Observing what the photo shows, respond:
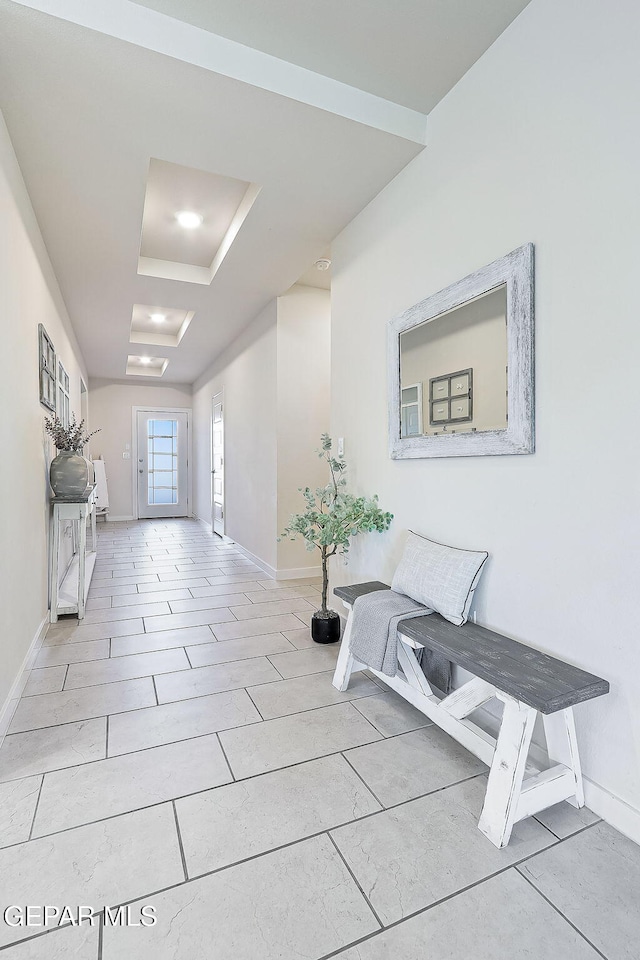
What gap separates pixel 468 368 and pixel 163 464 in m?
7.80

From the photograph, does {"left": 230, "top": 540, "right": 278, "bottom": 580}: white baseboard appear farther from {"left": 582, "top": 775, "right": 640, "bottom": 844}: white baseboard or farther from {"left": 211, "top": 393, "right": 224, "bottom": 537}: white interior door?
{"left": 582, "top": 775, "right": 640, "bottom": 844}: white baseboard

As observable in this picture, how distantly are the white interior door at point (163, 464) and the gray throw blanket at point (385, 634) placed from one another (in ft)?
24.2

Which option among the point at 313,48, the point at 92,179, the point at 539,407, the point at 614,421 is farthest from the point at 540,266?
the point at 92,179

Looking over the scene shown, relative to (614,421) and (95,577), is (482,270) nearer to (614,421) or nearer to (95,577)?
(614,421)

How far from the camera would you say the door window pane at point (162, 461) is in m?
8.84

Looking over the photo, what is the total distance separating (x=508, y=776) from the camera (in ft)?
4.57

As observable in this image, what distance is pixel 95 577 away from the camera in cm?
448

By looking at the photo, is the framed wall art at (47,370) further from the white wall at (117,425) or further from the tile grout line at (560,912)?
the white wall at (117,425)

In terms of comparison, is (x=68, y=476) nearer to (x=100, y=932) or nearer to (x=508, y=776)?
(x=100, y=932)

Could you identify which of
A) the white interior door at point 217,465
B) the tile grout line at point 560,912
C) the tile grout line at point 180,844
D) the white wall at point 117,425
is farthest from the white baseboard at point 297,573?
the white wall at point 117,425

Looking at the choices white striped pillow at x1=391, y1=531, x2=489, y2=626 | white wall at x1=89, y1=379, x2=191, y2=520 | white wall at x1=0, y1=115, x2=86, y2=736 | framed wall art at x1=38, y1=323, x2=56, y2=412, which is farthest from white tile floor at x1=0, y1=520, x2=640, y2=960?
white wall at x1=89, y1=379, x2=191, y2=520

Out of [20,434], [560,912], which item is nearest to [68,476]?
[20,434]

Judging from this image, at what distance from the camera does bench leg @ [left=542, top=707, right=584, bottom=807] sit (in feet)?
4.89

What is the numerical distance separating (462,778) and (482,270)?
6.26 feet
